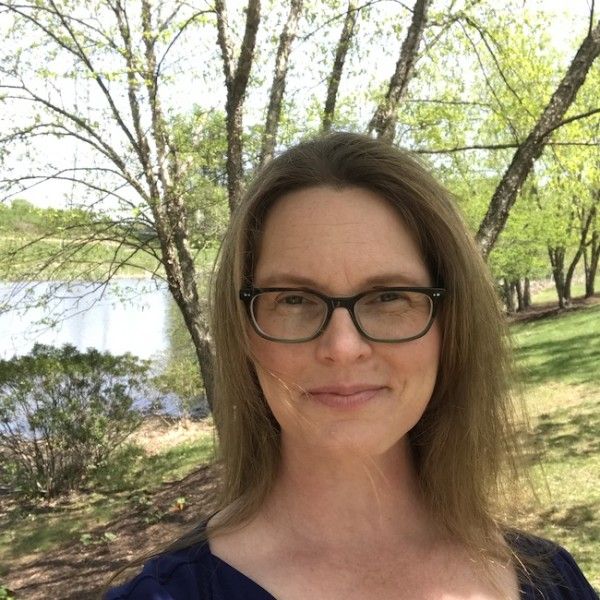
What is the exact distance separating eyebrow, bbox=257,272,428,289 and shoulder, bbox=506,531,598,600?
0.66m

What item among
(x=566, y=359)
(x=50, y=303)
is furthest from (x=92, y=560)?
(x=566, y=359)

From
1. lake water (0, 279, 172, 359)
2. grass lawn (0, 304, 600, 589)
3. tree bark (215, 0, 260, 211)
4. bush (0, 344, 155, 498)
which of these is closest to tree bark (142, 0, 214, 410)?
lake water (0, 279, 172, 359)

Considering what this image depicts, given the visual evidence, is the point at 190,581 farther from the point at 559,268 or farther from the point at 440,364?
the point at 559,268

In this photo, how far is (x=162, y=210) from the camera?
633 cm

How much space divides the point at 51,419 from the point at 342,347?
24.5 ft

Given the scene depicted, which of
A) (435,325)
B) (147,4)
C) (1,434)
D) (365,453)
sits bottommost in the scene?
(1,434)

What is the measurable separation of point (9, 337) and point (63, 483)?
2034 mm

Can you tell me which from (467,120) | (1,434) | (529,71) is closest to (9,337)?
(1,434)

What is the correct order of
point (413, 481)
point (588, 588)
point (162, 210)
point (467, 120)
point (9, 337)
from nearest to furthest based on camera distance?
point (588, 588) → point (413, 481) → point (162, 210) → point (9, 337) → point (467, 120)

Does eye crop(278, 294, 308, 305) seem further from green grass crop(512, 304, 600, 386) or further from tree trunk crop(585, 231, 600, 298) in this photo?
tree trunk crop(585, 231, 600, 298)

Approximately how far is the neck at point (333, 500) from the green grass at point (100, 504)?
592cm

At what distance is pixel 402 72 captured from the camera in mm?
5621

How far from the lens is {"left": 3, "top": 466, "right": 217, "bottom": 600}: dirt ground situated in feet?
17.8

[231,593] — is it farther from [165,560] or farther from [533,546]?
[533,546]
